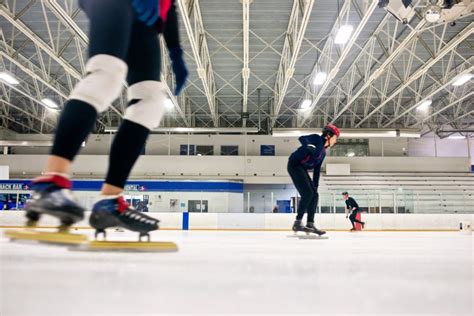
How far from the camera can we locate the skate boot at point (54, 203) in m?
1.06

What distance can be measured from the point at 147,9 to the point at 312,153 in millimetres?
3112

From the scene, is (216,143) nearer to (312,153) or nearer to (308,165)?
(308,165)

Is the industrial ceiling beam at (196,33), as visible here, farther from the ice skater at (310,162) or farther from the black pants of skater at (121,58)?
the black pants of skater at (121,58)

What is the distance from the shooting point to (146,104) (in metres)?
1.47

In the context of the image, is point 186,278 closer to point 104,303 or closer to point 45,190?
point 104,303

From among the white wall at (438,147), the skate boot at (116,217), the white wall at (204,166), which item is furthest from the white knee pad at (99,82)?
the white wall at (438,147)

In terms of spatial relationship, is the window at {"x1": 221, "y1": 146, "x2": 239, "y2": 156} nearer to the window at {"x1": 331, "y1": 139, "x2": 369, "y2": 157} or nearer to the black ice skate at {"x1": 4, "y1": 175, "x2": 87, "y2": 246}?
the window at {"x1": 331, "y1": 139, "x2": 369, "y2": 157}

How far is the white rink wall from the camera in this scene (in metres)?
13.2

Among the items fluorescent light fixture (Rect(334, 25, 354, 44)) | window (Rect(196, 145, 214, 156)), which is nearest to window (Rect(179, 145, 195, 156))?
window (Rect(196, 145, 214, 156))

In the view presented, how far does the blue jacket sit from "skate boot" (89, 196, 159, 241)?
303 centimetres

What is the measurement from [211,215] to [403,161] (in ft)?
42.9

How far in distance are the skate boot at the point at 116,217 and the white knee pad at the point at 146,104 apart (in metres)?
0.32

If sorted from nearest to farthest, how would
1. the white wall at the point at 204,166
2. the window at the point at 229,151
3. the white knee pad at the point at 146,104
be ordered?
the white knee pad at the point at 146,104 → the white wall at the point at 204,166 → the window at the point at 229,151

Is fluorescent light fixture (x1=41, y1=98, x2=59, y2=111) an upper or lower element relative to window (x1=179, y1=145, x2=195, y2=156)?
upper
